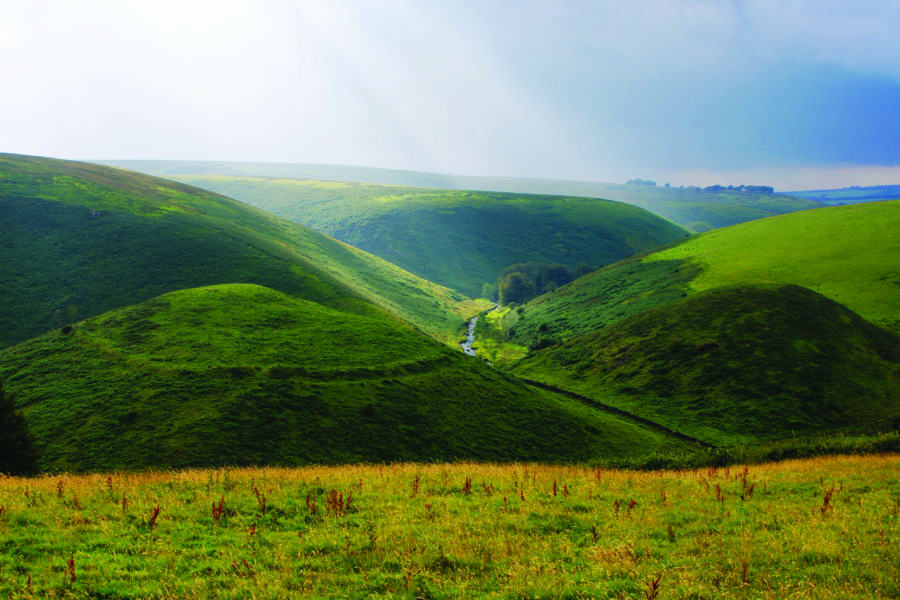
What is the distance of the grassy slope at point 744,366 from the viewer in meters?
67.7

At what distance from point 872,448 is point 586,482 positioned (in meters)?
19.9

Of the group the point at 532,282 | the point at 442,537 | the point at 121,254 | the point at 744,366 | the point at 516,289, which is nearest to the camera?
the point at 442,537

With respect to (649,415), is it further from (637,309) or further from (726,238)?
(726,238)

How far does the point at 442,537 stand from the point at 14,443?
28.2 metres

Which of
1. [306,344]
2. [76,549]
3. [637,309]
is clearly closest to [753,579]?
[76,549]

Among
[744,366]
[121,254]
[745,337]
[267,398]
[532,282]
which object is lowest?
[267,398]

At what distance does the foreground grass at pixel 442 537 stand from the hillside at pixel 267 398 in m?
25.6

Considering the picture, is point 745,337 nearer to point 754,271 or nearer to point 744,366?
point 744,366

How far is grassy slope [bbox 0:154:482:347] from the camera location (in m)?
88.4

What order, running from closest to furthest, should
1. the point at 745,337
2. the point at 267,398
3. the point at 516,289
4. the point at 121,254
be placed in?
the point at 267,398 → the point at 745,337 → the point at 121,254 → the point at 516,289

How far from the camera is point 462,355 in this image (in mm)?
74062

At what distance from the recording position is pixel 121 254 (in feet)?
336

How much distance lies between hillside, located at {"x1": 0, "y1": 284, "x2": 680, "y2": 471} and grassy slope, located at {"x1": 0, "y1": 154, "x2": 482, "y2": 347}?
2452 cm

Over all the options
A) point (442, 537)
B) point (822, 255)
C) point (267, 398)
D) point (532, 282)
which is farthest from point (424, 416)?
point (532, 282)
